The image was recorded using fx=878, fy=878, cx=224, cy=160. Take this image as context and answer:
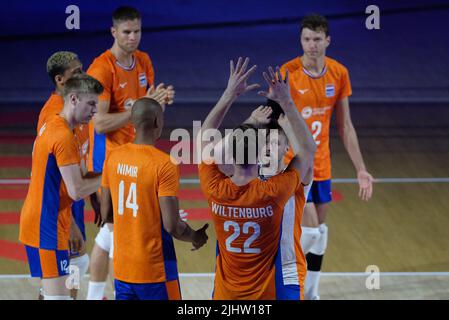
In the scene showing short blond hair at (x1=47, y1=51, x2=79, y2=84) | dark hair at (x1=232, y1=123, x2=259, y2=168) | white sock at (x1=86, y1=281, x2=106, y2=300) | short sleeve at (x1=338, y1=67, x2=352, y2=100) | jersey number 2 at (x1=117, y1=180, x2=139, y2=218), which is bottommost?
white sock at (x1=86, y1=281, x2=106, y2=300)

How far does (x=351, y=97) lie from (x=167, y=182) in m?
10.9

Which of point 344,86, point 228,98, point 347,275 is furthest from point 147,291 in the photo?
point 344,86

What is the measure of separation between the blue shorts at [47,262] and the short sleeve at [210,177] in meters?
1.36

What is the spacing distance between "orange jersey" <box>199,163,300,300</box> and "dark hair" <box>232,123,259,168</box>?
154mm

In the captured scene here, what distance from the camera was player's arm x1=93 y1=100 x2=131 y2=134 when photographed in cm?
684

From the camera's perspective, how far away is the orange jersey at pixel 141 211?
16.6 ft

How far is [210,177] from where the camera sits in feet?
15.6

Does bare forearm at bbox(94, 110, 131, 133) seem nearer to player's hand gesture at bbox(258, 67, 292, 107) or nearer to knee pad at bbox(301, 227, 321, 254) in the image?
knee pad at bbox(301, 227, 321, 254)

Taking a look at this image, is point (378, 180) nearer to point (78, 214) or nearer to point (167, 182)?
point (78, 214)

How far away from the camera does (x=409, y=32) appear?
1967cm

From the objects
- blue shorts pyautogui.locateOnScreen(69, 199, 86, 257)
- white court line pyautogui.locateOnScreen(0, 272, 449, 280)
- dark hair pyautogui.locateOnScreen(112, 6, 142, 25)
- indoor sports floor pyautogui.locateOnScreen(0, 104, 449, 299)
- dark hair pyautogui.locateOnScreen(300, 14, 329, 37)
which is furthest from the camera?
white court line pyautogui.locateOnScreen(0, 272, 449, 280)

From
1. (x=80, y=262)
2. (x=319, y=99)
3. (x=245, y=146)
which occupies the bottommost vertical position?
(x=80, y=262)

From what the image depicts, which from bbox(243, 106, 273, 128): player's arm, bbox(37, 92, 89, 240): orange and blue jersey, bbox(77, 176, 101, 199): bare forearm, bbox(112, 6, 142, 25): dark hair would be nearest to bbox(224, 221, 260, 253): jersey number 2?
bbox(243, 106, 273, 128): player's arm

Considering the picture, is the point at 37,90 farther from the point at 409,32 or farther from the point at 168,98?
the point at 168,98
